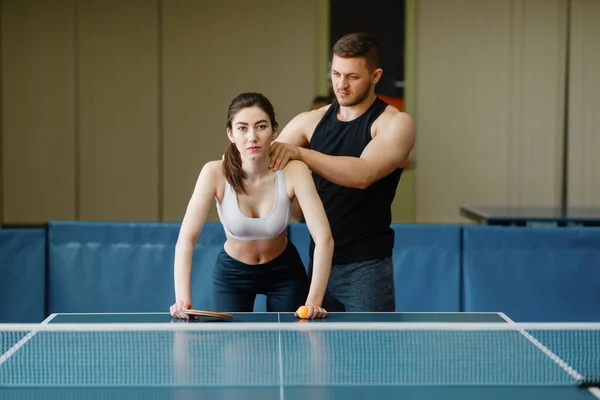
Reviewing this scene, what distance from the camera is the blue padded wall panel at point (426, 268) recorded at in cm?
523

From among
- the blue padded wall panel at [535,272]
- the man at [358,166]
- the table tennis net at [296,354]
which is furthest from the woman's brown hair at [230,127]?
the blue padded wall panel at [535,272]

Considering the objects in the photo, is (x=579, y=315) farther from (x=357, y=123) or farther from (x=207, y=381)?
(x=207, y=381)

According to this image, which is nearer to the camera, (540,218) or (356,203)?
(356,203)

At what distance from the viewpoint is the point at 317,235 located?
2990 mm

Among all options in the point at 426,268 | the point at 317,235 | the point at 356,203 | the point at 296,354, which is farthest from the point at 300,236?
the point at 296,354

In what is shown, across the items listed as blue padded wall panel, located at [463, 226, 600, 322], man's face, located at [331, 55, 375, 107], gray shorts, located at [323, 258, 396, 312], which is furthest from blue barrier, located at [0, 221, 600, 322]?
man's face, located at [331, 55, 375, 107]

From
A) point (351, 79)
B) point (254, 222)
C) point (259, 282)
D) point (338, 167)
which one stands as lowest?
point (259, 282)

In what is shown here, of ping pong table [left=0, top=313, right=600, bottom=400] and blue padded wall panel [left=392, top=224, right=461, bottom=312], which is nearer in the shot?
ping pong table [left=0, top=313, right=600, bottom=400]

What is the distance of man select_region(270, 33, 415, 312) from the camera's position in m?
3.13

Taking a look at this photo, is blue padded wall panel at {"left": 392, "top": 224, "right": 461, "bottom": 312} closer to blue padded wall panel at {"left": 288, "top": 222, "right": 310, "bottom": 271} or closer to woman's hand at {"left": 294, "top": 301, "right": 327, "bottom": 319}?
blue padded wall panel at {"left": 288, "top": 222, "right": 310, "bottom": 271}

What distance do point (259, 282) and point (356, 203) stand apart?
460 mm

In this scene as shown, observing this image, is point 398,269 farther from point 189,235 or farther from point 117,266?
point 189,235

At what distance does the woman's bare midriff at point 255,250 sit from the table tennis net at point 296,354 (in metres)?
0.45

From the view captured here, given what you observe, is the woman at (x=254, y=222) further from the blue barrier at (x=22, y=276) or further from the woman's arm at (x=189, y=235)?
the blue barrier at (x=22, y=276)
